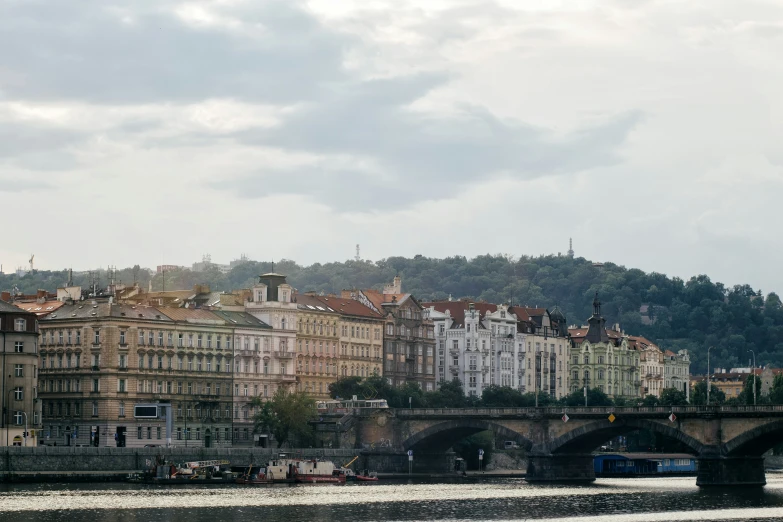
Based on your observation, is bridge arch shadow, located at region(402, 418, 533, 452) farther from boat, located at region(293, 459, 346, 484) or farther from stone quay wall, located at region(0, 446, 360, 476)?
boat, located at region(293, 459, 346, 484)

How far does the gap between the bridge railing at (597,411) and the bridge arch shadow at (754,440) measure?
152 centimetres

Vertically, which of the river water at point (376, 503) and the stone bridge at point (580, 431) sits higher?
the stone bridge at point (580, 431)

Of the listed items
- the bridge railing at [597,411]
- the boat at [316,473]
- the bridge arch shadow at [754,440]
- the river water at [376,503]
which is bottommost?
the river water at [376,503]

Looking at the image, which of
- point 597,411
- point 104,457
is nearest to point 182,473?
point 104,457

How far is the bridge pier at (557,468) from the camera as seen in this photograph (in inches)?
7323

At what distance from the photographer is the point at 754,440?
171m

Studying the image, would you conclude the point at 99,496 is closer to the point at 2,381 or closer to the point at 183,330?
the point at 2,381

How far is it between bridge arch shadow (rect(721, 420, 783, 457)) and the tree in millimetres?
46408

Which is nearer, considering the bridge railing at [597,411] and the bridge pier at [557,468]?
the bridge railing at [597,411]

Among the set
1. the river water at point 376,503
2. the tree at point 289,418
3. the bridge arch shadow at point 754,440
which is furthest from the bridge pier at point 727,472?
the tree at point 289,418

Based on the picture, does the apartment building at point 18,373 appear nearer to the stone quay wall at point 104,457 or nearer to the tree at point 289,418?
Answer: the stone quay wall at point 104,457

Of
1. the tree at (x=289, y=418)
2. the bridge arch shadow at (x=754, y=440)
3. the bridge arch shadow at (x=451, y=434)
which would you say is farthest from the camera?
the tree at (x=289, y=418)

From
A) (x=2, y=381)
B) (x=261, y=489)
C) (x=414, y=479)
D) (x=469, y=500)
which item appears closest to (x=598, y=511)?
(x=469, y=500)

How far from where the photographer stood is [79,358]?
19175 centimetres
